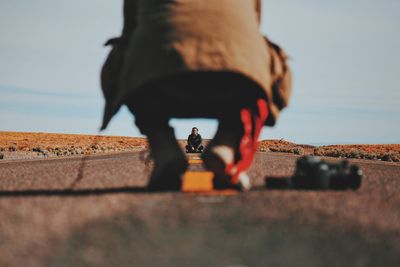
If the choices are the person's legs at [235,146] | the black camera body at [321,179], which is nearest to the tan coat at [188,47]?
the person's legs at [235,146]

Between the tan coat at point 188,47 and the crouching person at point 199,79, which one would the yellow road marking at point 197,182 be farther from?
the tan coat at point 188,47

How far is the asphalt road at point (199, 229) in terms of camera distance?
2930 millimetres

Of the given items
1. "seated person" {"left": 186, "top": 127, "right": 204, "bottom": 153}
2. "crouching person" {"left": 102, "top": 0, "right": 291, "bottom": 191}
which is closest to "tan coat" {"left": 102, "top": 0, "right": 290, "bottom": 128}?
"crouching person" {"left": 102, "top": 0, "right": 291, "bottom": 191}

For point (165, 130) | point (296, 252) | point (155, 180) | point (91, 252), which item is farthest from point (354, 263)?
point (165, 130)

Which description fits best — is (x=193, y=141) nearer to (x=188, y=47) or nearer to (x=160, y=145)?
(x=160, y=145)

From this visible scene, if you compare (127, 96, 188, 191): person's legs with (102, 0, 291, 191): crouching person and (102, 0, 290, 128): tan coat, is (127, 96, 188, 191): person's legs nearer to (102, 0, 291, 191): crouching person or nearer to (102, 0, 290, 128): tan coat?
(102, 0, 291, 191): crouching person

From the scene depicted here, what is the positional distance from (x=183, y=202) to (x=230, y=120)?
56.5 inches

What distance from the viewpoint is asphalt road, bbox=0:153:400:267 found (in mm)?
2930

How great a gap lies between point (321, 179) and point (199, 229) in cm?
261

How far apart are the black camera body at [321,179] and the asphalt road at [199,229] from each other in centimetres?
36

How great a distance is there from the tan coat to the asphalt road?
1.06 meters

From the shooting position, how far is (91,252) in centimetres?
302

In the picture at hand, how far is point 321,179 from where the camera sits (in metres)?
5.86

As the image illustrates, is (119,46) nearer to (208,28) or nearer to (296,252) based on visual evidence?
(208,28)
